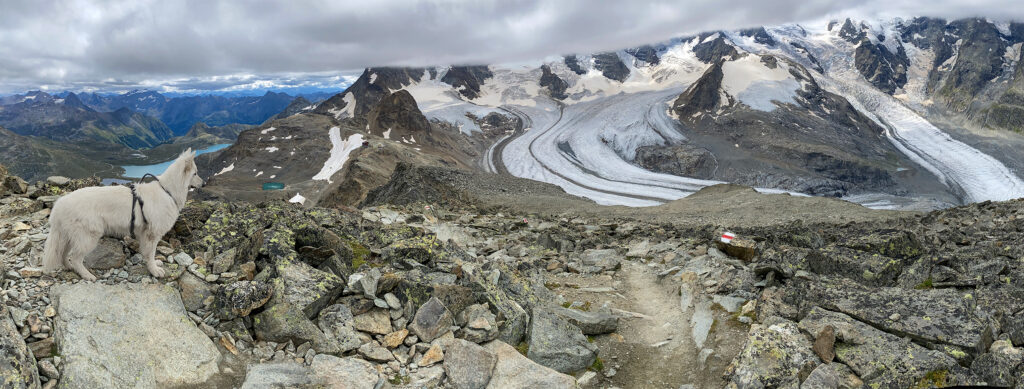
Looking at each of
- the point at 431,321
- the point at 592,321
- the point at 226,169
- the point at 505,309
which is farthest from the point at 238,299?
the point at 226,169

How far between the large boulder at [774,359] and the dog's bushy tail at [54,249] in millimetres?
9135

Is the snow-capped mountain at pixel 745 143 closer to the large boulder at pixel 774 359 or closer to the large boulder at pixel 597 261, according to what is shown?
the large boulder at pixel 597 261

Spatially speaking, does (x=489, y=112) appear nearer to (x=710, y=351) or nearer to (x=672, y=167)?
(x=672, y=167)

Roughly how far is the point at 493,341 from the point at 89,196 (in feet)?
19.8

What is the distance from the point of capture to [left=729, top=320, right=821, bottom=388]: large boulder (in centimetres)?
608

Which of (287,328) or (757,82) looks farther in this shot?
(757,82)

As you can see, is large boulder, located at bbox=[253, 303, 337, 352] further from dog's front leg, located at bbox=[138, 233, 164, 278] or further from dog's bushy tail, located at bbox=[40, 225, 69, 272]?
dog's bushy tail, located at bbox=[40, 225, 69, 272]

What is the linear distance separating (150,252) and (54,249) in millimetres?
1017

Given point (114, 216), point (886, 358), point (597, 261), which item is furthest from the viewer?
point (597, 261)

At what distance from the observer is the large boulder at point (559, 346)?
7.10 m

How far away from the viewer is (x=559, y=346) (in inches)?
288

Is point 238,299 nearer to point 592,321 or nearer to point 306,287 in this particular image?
point 306,287

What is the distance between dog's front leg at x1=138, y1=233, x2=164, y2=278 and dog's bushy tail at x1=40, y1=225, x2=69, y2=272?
2.74ft

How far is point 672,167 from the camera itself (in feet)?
375
